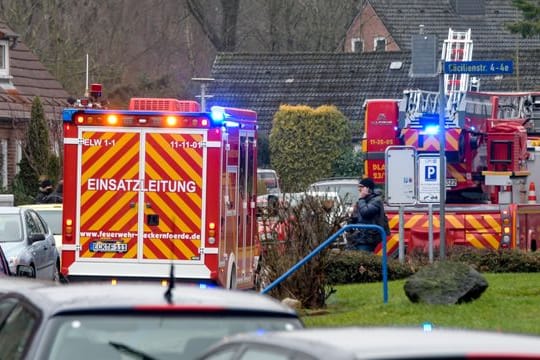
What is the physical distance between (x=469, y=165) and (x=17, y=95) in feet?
73.3

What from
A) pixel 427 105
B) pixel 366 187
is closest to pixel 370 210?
pixel 366 187

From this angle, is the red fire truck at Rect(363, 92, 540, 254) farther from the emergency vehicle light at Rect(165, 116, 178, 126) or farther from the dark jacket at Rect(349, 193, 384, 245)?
the emergency vehicle light at Rect(165, 116, 178, 126)

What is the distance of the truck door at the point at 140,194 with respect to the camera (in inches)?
621

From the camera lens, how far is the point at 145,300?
6.39m

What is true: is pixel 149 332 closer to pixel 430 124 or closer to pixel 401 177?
pixel 401 177

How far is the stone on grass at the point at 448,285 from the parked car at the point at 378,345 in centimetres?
965

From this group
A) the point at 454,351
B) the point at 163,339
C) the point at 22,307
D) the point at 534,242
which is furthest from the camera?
the point at 534,242

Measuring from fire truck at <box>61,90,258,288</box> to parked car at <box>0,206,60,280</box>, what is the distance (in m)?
3.11

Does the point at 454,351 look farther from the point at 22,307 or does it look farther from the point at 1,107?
the point at 1,107

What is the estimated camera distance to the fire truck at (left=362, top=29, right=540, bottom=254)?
22047 millimetres

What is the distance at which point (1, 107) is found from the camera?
1612 inches

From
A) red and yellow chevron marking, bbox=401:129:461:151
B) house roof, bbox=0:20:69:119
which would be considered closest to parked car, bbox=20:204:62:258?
red and yellow chevron marking, bbox=401:129:461:151

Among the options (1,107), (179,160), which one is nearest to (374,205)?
(179,160)

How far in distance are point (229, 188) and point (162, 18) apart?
134ft
